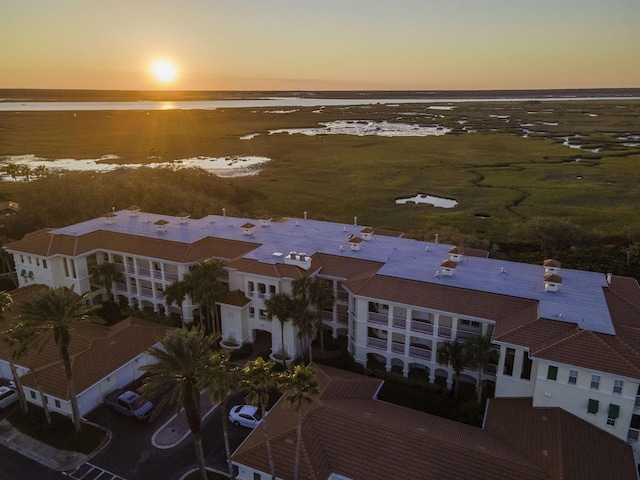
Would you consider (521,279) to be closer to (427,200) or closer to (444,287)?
(444,287)

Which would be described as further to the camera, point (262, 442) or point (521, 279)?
point (521, 279)

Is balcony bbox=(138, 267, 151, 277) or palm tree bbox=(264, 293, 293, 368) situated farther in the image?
balcony bbox=(138, 267, 151, 277)

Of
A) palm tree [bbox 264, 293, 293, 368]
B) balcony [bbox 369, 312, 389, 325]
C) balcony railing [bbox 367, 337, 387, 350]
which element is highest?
palm tree [bbox 264, 293, 293, 368]

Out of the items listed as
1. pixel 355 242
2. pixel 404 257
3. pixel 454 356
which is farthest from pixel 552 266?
pixel 355 242

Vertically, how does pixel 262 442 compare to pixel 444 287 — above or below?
below

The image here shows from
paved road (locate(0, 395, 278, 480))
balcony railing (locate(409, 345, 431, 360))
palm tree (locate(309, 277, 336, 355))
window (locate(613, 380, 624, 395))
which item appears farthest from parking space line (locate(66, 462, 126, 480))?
window (locate(613, 380, 624, 395))

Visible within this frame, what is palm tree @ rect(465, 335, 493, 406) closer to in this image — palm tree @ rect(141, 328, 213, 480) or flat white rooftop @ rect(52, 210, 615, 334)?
flat white rooftop @ rect(52, 210, 615, 334)

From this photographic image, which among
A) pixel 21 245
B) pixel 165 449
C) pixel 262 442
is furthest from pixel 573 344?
pixel 21 245

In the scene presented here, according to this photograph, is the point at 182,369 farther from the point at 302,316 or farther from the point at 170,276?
the point at 170,276
